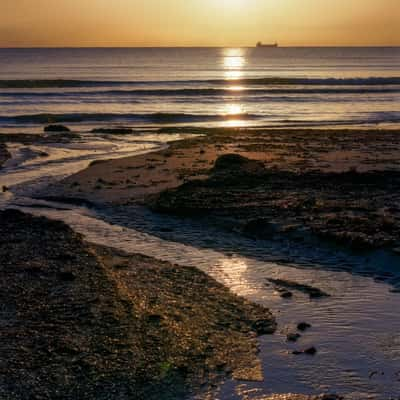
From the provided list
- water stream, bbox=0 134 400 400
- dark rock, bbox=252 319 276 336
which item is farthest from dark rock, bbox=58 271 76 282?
dark rock, bbox=252 319 276 336

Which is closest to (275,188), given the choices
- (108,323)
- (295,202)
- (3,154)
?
(295,202)

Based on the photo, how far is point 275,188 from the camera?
45.8 ft

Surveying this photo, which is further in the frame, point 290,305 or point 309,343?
point 290,305

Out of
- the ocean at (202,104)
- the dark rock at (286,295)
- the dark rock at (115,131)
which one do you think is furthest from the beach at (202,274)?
the ocean at (202,104)

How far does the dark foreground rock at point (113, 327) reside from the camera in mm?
5793

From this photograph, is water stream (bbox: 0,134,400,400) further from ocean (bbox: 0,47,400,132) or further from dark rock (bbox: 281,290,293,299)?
ocean (bbox: 0,47,400,132)

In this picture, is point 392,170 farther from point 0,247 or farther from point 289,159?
point 0,247

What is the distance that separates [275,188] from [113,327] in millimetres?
7602

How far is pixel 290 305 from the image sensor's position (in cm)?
793

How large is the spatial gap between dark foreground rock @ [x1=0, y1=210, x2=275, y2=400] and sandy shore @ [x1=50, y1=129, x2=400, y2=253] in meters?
2.78

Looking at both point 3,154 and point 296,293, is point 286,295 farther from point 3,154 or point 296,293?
point 3,154

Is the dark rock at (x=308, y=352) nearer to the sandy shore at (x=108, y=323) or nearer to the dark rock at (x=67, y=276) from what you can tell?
the sandy shore at (x=108, y=323)

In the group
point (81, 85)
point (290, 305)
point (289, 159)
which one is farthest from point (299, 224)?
point (81, 85)

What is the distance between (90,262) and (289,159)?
32.4ft
